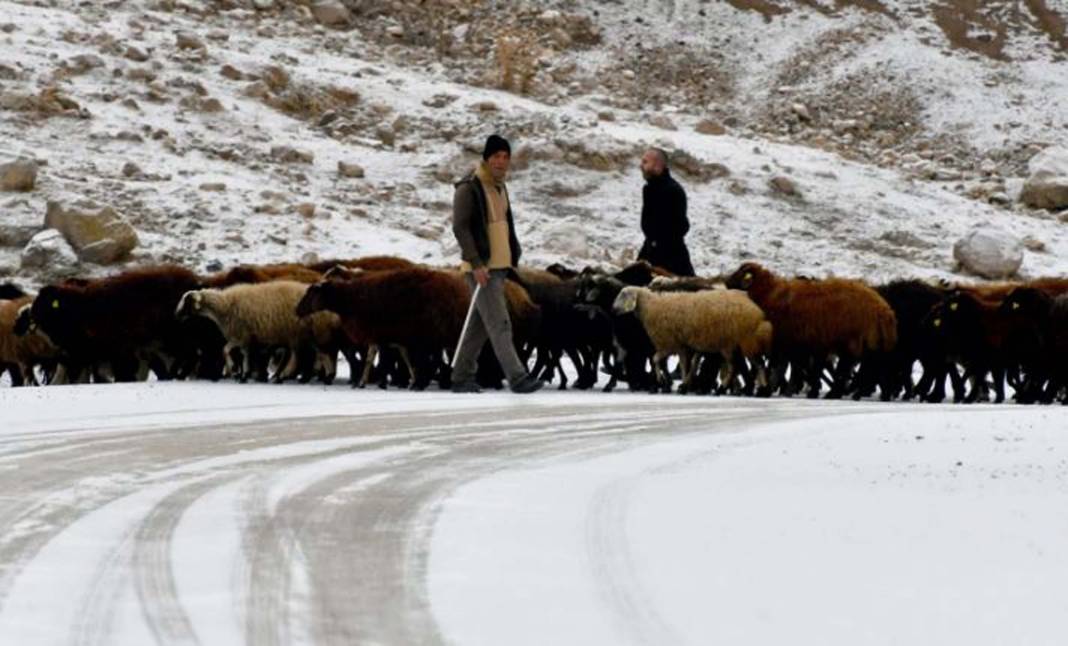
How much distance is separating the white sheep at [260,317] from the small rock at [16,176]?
9.67 m

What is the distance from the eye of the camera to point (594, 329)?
61.7ft

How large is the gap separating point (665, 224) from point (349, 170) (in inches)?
525

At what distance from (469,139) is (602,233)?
4607 millimetres

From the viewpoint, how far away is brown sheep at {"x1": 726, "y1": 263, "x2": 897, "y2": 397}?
1762 cm

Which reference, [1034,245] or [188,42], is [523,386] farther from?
[188,42]

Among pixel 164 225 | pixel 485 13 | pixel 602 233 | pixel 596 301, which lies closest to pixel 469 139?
pixel 602 233

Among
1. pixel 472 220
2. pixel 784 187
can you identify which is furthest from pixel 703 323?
pixel 784 187

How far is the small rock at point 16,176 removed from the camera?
88.2 feet

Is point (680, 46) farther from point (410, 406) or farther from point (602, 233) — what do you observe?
point (410, 406)

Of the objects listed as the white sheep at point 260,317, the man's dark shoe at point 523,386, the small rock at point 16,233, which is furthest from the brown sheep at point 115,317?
the small rock at point 16,233

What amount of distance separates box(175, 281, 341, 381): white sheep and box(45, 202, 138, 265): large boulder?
7.38 meters

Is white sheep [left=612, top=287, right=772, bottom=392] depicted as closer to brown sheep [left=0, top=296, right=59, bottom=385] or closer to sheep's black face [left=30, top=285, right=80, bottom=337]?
sheep's black face [left=30, top=285, right=80, bottom=337]

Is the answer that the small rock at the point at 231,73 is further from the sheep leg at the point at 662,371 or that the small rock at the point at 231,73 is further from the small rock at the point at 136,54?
the sheep leg at the point at 662,371

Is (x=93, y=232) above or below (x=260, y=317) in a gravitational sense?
above
